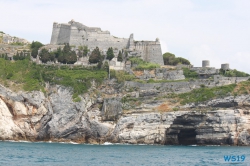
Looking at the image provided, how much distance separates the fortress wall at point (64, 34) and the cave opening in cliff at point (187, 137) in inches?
1067

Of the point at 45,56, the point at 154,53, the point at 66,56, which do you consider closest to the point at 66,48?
the point at 66,56

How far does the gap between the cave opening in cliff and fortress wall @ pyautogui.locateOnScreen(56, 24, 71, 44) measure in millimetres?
27094

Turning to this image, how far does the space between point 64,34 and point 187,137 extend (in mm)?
29708

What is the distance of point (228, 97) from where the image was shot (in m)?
68.1

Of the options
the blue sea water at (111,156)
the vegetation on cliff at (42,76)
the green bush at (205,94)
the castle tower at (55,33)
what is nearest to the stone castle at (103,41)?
the castle tower at (55,33)

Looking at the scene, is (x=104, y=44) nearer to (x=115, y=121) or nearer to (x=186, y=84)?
(x=186, y=84)

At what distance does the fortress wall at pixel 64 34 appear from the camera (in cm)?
8697

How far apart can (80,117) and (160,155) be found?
19.5m

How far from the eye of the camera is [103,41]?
87.4 metres

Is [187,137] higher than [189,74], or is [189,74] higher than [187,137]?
[189,74]

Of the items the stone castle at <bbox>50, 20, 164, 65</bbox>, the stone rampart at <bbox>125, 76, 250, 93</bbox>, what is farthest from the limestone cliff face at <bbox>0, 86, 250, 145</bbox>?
the stone castle at <bbox>50, 20, 164, 65</bbox>

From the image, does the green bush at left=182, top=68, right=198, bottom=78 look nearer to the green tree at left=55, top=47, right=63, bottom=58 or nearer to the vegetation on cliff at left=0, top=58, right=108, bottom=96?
the vegetation on cliff at left=0, top=58, right=108, bottom=96

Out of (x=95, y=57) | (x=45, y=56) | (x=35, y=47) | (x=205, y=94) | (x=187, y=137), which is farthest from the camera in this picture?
(x=35, y=47)

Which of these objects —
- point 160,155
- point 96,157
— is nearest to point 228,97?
point 160,155
